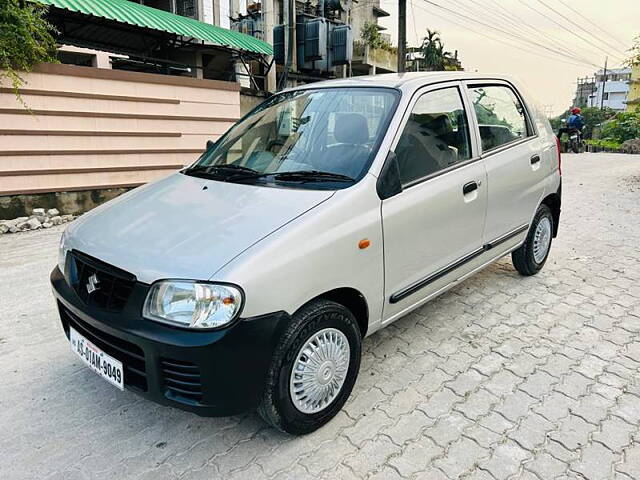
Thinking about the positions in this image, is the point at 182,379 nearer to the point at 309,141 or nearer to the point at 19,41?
the point at 309,141

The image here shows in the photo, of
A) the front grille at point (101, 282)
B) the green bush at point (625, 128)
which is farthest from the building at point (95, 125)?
the green bush at point (625, 128)

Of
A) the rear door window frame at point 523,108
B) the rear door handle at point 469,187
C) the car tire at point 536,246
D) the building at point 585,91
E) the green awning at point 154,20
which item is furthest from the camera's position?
the building at point 585,91

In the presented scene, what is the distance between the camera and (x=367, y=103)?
9.62 ft

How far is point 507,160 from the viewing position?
3553 millimetres

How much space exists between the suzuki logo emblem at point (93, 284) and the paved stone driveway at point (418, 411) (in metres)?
0.75

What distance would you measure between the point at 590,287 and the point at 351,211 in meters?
2.92

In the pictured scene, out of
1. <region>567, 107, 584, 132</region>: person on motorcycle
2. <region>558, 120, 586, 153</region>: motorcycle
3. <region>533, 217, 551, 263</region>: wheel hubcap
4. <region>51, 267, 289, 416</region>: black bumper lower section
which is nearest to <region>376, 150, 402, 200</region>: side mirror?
<region>51, 267, 289, 416</region>: black bumper lower section

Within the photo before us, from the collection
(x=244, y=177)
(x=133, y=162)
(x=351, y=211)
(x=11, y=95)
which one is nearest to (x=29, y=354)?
(x=244, y=177)

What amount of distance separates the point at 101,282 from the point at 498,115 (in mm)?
3054

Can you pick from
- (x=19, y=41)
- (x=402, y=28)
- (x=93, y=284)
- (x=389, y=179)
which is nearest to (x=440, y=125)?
(x=389, y=179)

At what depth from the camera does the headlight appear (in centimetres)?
189

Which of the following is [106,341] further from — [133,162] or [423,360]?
[133,162]

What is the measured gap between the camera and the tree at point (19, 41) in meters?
5.49

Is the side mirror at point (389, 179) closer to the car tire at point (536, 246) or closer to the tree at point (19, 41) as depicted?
the car tire at point (536, 246)
